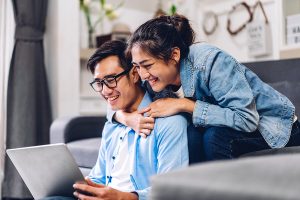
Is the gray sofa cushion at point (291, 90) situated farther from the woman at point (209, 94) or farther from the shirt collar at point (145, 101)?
the shirt collar at point (145, 101)

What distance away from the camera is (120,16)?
3525 mm

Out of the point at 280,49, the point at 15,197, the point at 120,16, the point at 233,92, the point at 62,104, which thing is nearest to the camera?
the point at 233,92

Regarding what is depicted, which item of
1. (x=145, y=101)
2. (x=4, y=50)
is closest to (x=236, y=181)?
(x=145, y=101)

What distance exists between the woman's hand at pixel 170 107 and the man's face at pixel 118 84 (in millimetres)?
122

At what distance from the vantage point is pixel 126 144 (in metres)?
1.31

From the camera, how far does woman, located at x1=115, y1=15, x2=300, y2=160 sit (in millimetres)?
1166

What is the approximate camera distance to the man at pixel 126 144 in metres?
1.13

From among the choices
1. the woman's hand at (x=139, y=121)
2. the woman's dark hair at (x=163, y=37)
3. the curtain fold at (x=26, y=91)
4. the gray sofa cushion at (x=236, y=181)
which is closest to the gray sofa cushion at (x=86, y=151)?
the curtain fold at (x=26, y=91)

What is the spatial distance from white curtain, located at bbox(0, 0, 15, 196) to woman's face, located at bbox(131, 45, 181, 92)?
1.76 metres

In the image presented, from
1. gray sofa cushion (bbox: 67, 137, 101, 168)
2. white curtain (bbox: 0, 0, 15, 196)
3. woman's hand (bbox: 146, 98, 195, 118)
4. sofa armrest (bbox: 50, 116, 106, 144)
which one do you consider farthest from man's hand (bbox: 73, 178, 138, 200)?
white curtain (bbox: 0, 0, 15, 196)

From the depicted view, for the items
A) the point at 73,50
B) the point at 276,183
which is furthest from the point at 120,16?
the point at 276,183

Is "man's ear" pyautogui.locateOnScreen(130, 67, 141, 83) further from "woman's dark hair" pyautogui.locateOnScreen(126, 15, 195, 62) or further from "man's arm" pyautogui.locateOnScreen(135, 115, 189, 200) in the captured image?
"man's arm" pyautogui.locateOnScreen(135, 115, 189, 200)

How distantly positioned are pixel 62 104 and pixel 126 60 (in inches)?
65.6

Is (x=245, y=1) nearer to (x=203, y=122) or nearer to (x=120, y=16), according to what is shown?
(x=120, y=16)
